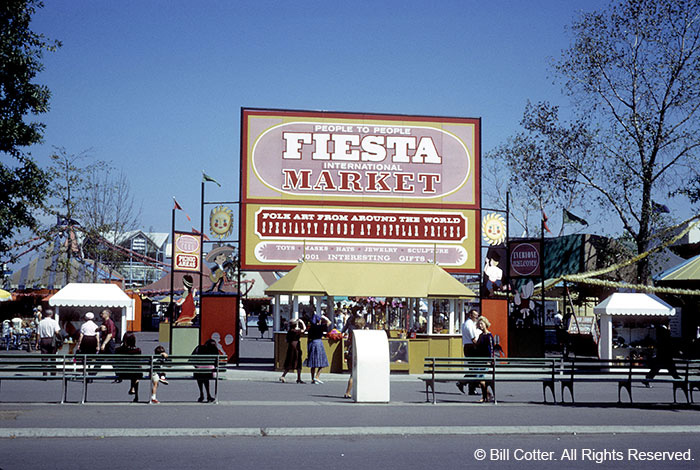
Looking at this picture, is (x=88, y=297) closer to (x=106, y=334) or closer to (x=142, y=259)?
(x=106, y=334)

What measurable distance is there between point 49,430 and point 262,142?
52.7ft

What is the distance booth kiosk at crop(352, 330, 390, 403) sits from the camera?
16.2m

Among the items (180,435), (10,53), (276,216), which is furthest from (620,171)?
(180,435)

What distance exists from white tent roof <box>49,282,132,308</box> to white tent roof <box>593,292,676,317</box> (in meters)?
15.7

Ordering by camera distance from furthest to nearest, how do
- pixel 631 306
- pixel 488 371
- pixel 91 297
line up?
1. pixel 91 297
2. pixel 631 306
3. pixel 488 371

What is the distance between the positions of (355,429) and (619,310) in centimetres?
1709

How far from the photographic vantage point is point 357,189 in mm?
26891

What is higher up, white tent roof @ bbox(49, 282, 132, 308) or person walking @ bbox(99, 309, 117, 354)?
white tent roof @ bbox(49, 282, 132, 308)

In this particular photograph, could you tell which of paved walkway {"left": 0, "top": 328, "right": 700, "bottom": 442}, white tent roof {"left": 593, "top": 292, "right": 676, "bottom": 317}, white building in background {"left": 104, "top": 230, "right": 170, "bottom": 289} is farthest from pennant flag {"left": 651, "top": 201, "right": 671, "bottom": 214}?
white building in background {"left": 104, "top": 230, "right": 170, "bottom": 289}

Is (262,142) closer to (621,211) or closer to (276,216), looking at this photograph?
(276,216)

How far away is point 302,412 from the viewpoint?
14375mm

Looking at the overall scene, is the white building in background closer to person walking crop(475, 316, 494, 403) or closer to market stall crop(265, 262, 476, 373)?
market stall crop(265, 262, 476, 373)

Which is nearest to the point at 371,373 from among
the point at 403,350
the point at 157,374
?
the point at 157,374

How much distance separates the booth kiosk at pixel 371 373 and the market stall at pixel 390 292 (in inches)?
305
